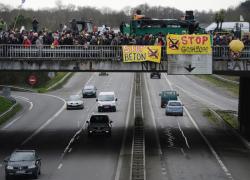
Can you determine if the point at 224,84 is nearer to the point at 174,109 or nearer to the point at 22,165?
the point at 174,109

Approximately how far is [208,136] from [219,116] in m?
12.6

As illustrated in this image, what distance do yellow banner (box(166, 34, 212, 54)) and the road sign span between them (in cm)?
31

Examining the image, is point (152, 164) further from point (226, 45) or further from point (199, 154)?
point (226, 45)

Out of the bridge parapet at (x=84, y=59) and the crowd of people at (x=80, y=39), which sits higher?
the crowd of people at (x=80, y=39)

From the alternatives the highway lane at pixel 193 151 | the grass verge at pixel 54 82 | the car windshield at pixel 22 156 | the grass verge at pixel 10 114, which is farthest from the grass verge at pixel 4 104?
the car windshield at pixel 22 156

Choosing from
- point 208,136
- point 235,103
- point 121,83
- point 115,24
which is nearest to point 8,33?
point 208,136

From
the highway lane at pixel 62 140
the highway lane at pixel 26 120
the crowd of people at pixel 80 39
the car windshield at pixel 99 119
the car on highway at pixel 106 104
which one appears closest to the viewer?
the highway lane at pixel 62 140

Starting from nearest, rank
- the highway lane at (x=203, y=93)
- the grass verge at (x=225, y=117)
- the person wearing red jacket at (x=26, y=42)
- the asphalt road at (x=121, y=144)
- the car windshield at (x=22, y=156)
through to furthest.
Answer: the car windshield at (x=22, y=156)
the asphalt road at (x=121, y=144)
the person wearing red jacket at (x=26, y=42)
the grass verge at (x=225, y=117)
the highway lane at (x=203, y=93)

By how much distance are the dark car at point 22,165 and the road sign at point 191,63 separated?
10932 mm

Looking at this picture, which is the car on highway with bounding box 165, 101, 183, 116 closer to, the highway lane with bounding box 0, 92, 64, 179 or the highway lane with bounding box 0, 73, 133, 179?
the highway lane with bounding box 0, 73, 133, 179

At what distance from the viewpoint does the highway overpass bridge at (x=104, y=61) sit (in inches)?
1558

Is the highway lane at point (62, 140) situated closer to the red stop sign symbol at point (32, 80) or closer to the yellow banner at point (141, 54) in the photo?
the yellow banner at point (141, 54)

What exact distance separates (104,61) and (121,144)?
656 centimetres

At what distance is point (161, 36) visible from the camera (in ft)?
135
